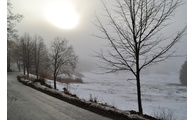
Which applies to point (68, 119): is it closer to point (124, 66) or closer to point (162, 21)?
point (124, 66)

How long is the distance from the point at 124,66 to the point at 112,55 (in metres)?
0.77

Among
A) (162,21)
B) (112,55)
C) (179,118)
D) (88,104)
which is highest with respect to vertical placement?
(162,21)

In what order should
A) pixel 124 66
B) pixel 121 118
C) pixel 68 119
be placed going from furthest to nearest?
pixel 124 66, pixel 121 118, pixel 68 119

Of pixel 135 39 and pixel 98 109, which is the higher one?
pixel 135 39

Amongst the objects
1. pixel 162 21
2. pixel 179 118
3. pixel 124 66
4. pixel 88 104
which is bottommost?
pixel 179 118

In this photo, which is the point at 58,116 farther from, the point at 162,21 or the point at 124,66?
the point at 162,21

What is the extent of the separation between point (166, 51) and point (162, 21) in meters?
1.25

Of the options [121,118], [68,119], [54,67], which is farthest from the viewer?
[54,67]

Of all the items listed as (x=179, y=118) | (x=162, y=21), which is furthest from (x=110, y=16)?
(x=179, y=118)

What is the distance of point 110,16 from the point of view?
6.54m

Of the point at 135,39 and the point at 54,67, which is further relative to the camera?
the point at 54,67

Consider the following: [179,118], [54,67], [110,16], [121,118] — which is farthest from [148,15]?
[54,67]

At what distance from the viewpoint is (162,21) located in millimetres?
5996

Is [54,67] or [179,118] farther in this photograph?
[54,67]
